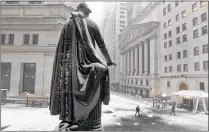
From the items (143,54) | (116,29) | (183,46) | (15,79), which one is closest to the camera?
(15,79)

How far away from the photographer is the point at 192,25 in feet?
78.3

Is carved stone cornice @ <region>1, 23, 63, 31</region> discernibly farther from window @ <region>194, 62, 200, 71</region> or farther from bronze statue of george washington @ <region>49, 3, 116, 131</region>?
bronze statue of george washington @ <region>49, 3, 116, 131</region>

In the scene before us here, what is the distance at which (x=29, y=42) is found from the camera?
2448cm

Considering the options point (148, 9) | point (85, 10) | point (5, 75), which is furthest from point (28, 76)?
point (148, 9)

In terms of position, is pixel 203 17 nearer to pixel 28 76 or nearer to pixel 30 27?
pixel 30 27

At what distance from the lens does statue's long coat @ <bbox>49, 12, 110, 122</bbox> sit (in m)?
3.45

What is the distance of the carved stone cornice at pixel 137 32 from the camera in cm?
3390

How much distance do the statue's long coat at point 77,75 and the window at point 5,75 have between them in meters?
23.6

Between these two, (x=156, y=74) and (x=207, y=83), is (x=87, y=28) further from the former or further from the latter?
(x=156, y=74)

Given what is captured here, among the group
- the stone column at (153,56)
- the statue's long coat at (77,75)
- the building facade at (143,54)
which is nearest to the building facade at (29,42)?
the stone column at (153,56)

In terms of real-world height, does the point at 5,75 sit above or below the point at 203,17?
below

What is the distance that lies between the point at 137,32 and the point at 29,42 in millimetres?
25253

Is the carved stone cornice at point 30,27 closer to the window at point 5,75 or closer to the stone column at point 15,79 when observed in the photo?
the stone column at point 15,79

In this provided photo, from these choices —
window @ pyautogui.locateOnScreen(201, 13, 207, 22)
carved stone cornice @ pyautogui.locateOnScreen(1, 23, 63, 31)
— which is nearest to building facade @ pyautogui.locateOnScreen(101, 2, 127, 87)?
carved stone cornice @ pyautogui.locateOnScreen(1, 23, 63, 31)
